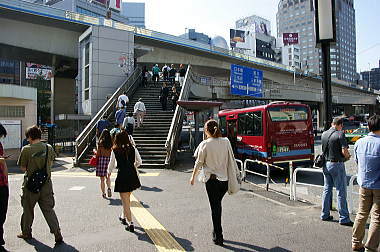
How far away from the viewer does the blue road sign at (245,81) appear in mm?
26672

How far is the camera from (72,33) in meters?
25.4

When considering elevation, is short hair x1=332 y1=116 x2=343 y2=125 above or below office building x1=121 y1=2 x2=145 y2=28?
below

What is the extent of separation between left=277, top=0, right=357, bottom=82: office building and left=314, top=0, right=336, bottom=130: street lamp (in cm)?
13453

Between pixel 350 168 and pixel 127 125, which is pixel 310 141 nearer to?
pixel 350 168

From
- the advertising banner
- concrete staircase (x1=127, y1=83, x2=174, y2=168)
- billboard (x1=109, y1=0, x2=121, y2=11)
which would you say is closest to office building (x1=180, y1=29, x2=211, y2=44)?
the advertising banner

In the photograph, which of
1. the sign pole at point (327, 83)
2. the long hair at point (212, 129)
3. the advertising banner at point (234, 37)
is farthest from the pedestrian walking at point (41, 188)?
the advertising banner at point (234, 37)

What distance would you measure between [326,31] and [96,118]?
40.1 feet

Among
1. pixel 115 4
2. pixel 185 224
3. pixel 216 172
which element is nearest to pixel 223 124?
pixel 185 224

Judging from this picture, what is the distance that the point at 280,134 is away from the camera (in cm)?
1091

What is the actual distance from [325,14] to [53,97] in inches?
1246

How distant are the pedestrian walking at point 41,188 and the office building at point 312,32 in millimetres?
138841

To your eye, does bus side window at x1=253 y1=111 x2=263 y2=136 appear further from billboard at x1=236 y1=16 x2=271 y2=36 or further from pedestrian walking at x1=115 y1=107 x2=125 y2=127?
billboard at x1=236 y1=16 x2=271 y2=36

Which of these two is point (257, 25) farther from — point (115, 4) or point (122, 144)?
point (122, 144)

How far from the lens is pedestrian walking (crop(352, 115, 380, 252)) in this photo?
3736mm
